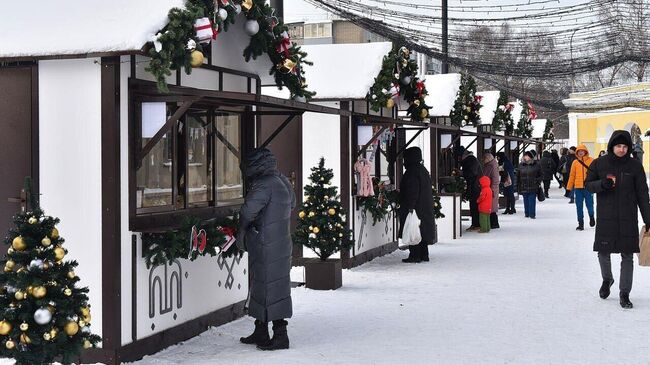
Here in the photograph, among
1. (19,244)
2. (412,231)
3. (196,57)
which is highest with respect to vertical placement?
(196,57)

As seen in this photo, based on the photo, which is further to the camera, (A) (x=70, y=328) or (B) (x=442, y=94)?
(B) (x=442, y=94)

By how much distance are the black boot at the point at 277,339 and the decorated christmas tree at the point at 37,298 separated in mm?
2354

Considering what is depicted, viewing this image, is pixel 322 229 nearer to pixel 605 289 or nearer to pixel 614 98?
pixel 605 289

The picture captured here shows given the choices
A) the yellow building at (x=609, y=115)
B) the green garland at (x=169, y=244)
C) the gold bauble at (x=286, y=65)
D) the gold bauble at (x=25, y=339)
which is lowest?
the gold bauble at (x=25, y=339)

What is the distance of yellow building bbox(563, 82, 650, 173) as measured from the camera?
4962cm

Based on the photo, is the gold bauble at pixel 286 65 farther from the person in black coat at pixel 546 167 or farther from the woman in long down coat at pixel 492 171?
the person in black coat at pixel 546 167

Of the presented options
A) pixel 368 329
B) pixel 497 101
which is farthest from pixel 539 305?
pixel 497 101

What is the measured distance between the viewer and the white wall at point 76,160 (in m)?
7.75

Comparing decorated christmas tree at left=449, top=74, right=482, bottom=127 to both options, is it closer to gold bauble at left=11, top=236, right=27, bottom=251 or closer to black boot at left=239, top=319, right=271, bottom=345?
black boot at left=239, top=319, right=271, bottom=345

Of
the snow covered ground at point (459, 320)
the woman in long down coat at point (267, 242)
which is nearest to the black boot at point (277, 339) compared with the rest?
the woman in long down coat at point (267, 242)

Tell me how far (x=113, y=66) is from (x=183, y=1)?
2.38 ft

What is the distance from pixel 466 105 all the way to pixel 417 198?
23.2ft

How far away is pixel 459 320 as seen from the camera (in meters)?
10.1

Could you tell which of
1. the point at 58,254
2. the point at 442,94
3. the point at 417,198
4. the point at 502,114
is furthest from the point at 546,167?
the point at 58,254
